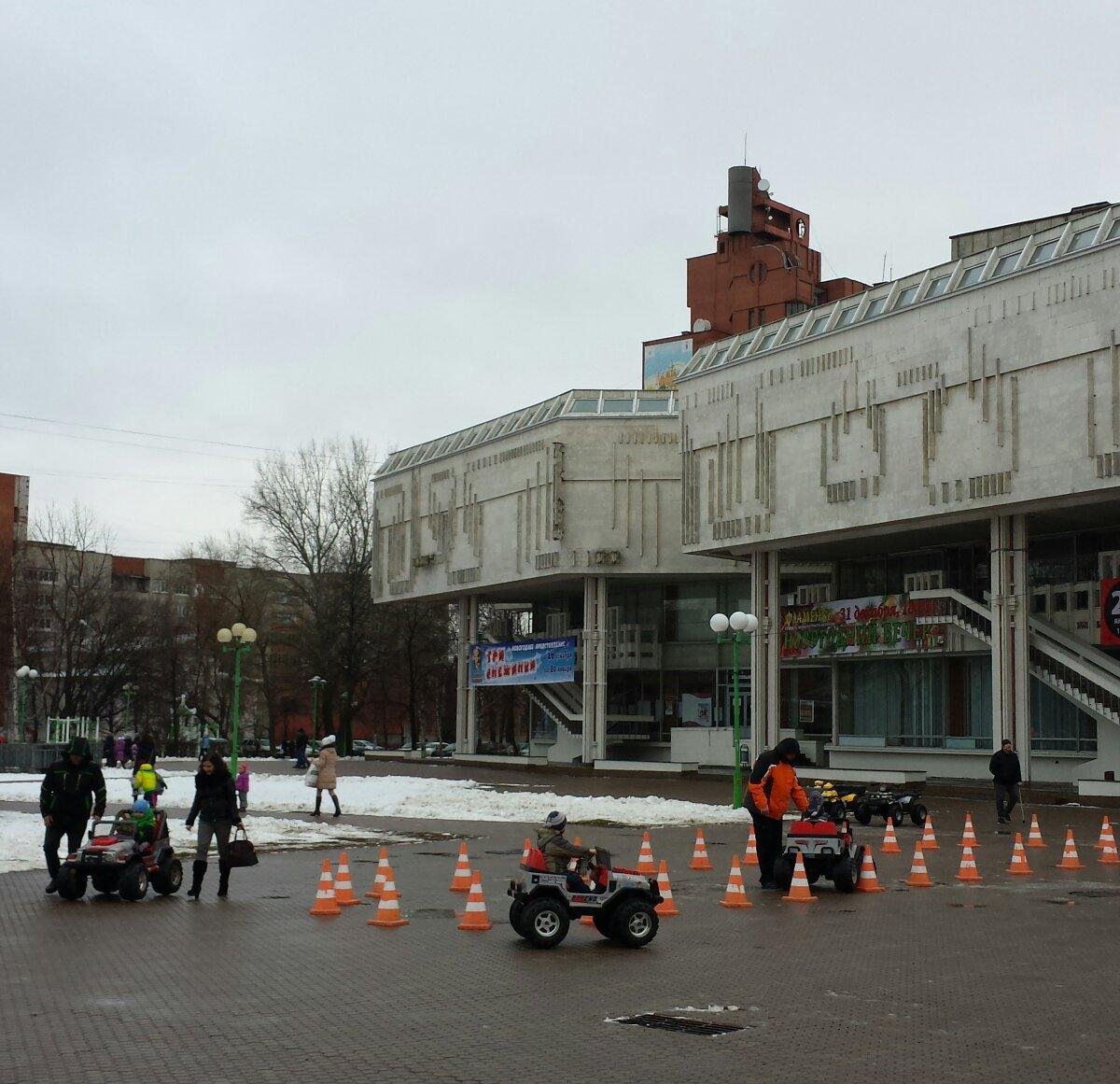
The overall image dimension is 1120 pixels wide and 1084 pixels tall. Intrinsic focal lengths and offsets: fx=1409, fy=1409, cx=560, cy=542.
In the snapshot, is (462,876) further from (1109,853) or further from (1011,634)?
(1011,634)

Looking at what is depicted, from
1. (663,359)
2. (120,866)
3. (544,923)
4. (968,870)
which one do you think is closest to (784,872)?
(968,870)

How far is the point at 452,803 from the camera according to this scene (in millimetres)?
33344

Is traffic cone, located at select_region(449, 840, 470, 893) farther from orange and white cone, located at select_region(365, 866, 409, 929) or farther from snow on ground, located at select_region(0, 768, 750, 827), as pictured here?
snow on ground, located at select_region(0, 768, 750, 827)

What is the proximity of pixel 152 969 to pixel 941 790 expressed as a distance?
116 feet

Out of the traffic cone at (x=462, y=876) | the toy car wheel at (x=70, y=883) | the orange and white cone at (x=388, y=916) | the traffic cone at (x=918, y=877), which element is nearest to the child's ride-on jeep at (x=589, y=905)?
the orange and white cone at (x=388, y=916)

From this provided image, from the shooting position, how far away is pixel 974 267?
42.8 meters

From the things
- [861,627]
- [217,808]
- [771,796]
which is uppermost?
[861,627]

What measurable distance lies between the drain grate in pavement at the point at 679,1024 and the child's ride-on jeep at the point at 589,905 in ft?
9.67

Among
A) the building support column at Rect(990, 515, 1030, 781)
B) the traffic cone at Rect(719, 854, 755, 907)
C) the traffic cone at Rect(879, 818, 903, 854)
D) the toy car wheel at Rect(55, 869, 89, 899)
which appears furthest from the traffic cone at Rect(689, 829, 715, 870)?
the building support column at Rect(990, 515, 1030, 781)

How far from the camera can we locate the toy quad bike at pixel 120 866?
50.2 ft

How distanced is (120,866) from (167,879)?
69 centimetres

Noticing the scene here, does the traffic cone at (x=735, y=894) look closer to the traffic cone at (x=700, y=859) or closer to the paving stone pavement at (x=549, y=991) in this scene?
the paving stone pavement at (x=549, y=991)

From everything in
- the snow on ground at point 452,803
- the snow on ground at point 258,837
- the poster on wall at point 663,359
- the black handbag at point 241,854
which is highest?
the poster on wall at point 663,359

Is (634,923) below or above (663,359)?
below
